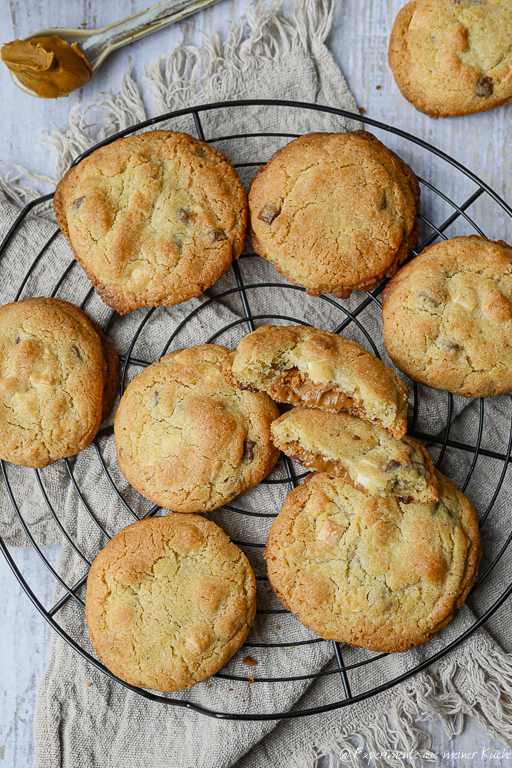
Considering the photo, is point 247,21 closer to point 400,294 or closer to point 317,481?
point 400,294

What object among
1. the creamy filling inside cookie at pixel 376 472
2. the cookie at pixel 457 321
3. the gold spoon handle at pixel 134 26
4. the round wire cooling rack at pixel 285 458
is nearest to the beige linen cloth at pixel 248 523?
the round wire cooling rack at pixel 285 458

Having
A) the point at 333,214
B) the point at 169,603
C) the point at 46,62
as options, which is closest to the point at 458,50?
the point at 333,214

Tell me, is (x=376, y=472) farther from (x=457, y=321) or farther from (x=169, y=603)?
(x=169, y=603)

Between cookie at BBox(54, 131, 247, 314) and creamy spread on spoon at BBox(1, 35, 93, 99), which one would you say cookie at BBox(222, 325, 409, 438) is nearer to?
cookie at BBox(54, 131, 247, 314)

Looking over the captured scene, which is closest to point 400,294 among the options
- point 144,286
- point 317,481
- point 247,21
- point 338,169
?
point 338,169

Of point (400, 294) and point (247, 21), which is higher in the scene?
point (247, 21)
